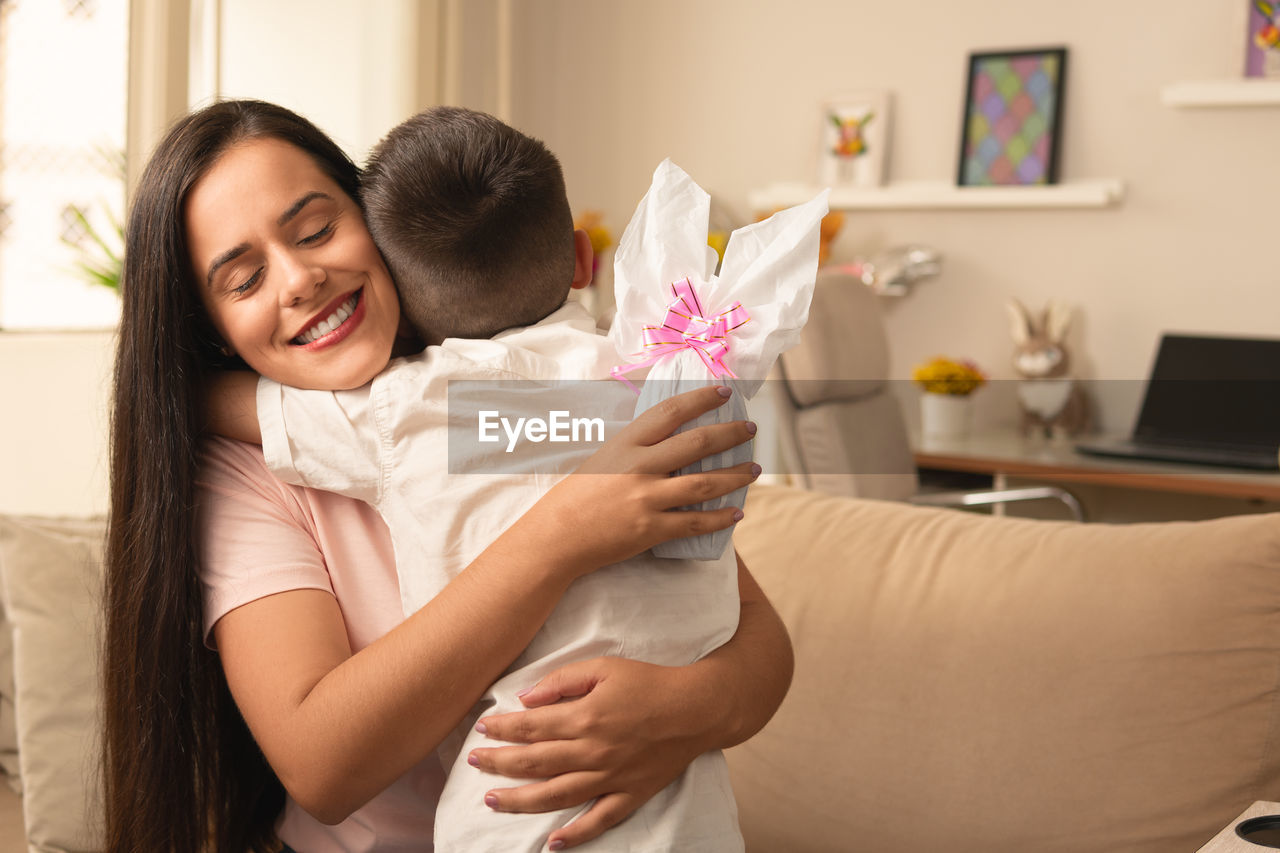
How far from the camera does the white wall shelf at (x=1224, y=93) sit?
316cm

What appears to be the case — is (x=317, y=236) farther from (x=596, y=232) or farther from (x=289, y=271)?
(x=596, y=232)

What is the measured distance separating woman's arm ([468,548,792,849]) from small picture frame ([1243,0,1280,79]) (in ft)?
10.4

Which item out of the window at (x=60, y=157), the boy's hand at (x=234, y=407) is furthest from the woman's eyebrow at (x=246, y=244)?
the window at (x=60, y=157)

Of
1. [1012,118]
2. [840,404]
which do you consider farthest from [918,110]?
[840,404]

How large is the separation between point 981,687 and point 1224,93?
267 cm

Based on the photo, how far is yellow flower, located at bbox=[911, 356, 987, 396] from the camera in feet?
11.2

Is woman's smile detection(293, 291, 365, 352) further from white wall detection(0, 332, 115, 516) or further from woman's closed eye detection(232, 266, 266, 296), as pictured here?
white wall detection(0, 332, 115, 516)

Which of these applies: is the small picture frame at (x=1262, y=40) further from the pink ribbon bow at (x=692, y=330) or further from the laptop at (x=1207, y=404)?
the pink ribbon bow at (x=692, y=330)

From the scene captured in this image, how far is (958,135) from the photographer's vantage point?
3.69 metres

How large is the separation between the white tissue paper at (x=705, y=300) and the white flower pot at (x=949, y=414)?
270 cm

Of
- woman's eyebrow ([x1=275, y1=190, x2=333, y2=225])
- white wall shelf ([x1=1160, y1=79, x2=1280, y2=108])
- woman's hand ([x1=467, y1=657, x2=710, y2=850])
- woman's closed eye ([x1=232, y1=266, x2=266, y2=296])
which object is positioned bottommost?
woman's hand ([x1=467, y1=657, x2=710, y2=850])

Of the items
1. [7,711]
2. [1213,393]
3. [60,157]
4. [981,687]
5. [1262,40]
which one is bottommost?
[7,711]

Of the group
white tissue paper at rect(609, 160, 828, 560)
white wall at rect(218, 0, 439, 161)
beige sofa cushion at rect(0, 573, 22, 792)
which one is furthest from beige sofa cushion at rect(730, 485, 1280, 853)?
white wall at rect(218, 0, 439, 161)

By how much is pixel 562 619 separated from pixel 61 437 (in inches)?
62.5
